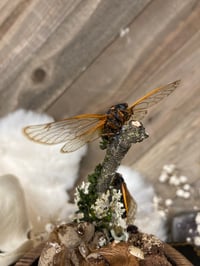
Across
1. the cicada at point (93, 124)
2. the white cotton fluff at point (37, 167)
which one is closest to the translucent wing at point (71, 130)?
the cicada at point (93, 124)

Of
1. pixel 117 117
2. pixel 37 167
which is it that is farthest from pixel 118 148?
pixel 37 167

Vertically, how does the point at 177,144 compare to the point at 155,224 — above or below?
above

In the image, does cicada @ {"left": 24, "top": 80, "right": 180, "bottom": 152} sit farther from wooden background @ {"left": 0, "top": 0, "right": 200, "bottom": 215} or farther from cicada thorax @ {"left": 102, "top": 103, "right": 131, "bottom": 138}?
wooden background @ {"left": 0, "top": 0, "right": 200, "bottom": 215}

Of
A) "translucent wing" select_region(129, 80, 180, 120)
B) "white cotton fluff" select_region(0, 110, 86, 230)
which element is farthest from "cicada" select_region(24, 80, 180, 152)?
"white cotton fluff" select_region(0, 110, 86, 230)

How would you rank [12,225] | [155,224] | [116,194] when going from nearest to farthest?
[116,194], [12,225], [155,224]

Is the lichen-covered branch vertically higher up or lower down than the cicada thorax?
lower down

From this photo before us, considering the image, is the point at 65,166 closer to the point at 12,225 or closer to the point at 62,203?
the point at 62,203

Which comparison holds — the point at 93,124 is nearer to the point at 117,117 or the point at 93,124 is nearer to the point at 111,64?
the point at 117,117

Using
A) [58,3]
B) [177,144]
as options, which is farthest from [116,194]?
[58,3]

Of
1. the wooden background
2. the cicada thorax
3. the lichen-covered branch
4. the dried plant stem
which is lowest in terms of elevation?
the lichen-covered branch
